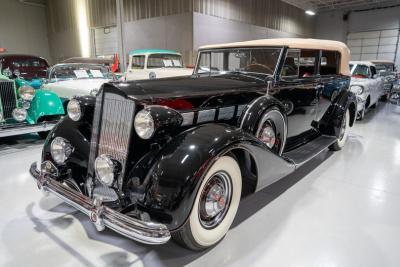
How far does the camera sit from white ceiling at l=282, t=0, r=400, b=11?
16.5 m

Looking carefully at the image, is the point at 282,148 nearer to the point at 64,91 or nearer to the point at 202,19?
the point at 64,91

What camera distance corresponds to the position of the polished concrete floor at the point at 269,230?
2008 millimetres

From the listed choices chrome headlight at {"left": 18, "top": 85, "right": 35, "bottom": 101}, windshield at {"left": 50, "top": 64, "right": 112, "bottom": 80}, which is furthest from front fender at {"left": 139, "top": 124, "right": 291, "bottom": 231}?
windshield at {"left": 50, "top": 64, "right": 112, "bottom": 80}

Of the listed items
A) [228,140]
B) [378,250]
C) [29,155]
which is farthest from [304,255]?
[29,155]

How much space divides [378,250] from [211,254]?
1.28 metres

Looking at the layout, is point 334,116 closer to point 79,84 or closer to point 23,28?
point 79,84

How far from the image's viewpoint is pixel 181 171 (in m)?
1.75

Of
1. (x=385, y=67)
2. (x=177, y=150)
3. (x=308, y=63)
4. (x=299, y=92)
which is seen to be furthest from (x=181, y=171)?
(x=385, y=67)

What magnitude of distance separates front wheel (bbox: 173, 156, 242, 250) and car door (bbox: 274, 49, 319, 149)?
4.48 feet

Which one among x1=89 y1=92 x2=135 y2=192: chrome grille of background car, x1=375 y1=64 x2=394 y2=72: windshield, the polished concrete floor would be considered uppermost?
x1=375 y1=64 x2=394 y2=72: windshield

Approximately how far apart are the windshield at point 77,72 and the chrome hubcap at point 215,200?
15.9 feet

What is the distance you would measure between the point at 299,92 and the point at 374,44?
714 inches

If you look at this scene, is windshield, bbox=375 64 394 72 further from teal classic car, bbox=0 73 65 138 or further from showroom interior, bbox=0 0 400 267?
teal classic car, bbox=0 73 65 138

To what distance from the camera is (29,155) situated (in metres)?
4.27
